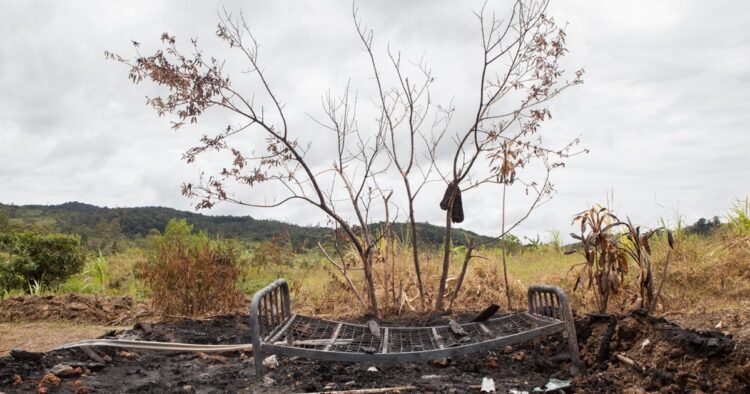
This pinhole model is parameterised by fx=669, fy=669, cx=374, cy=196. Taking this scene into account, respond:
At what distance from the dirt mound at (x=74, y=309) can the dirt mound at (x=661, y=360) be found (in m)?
5.80

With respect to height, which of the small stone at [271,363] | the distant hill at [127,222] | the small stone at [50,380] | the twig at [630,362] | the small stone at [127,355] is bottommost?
the small stone at [50,380]

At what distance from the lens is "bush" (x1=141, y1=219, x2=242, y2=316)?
7465mm

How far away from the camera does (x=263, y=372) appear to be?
4.88m

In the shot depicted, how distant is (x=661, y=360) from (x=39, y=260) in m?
10.3

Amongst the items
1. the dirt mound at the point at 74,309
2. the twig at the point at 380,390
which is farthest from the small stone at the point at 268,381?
the dirt mound at the point at 74,309

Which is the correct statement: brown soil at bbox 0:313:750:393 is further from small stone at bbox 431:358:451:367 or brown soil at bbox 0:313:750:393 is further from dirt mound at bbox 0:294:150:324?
dirt mound at bbox 0:294:150:324

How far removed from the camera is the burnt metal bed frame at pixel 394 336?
4.63 meters

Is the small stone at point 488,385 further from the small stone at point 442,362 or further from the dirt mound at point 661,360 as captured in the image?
the small stone at point 442,362

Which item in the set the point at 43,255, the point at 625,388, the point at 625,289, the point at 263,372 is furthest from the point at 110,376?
the point at 43,255

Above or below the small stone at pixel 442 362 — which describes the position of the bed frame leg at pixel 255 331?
above

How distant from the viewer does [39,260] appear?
11336 mm

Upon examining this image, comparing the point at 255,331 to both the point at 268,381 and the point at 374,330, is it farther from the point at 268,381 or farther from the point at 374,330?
the point at 374,330

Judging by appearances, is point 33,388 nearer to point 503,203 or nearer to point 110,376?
point 110,376

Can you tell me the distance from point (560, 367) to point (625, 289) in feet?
10.5
